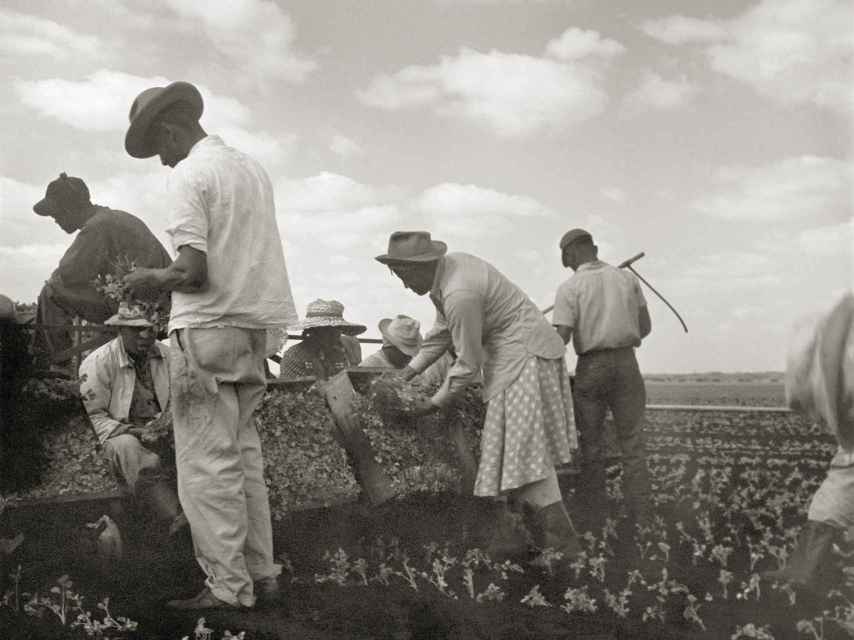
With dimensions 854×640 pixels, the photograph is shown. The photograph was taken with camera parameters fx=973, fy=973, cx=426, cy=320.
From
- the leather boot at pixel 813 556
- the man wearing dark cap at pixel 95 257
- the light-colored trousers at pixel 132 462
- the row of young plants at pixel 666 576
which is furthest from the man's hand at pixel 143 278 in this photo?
the leather boot at pixel 813 556

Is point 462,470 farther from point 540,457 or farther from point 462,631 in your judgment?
point 462,631

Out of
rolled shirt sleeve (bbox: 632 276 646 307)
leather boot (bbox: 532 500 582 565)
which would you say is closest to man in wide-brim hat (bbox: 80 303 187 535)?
leather boot (bbox: 532 500 582 565)

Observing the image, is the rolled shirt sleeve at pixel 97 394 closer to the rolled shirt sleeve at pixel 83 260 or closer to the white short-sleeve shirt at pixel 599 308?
the rolled shirt sleeve at pixel 83 260

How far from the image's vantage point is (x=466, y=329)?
4.55 metres

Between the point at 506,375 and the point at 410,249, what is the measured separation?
0.77m

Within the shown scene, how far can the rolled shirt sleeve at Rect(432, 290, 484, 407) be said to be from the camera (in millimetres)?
4551

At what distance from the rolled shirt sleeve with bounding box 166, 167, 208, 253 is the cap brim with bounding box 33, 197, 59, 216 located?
7.71 ft

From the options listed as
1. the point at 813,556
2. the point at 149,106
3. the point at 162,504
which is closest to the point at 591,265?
the point at 813,556

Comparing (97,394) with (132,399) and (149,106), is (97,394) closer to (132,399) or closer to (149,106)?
(132,399)

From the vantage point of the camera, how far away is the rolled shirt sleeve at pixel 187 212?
11.7ft

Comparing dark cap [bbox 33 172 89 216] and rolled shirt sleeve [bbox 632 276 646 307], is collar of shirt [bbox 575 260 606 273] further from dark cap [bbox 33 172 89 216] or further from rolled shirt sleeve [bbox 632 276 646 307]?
dark cap [bbox 33 172 89 216]

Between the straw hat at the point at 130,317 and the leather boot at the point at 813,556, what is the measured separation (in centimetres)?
292

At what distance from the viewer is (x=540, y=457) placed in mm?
4598

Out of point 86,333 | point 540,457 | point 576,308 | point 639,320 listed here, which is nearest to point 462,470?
point 540,457
